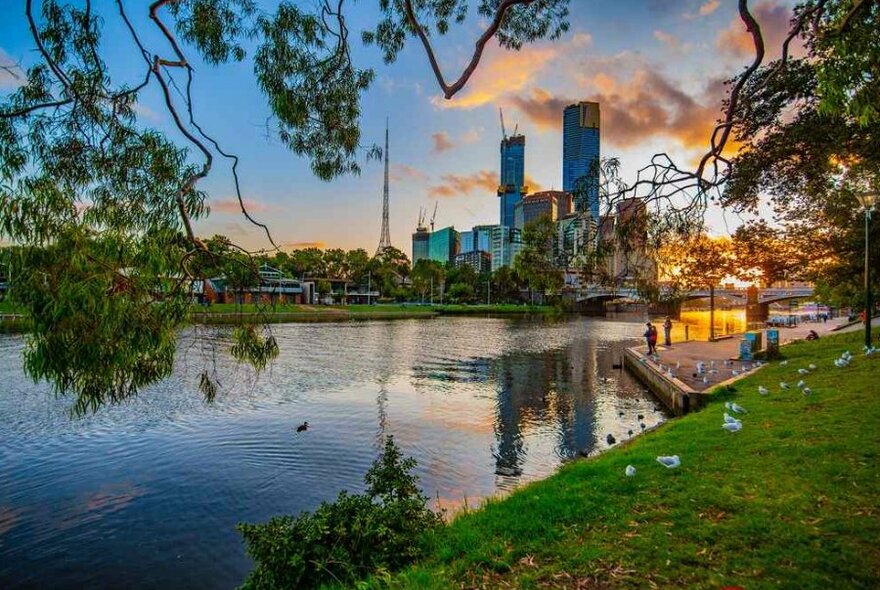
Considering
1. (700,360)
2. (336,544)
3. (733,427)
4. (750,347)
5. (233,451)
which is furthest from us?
(700,360)

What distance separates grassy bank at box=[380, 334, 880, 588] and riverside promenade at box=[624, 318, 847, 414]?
5800 millimetres

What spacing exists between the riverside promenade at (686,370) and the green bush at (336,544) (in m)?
11.1

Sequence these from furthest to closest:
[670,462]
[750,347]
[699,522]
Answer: [750,347], [670,462], [699,522]

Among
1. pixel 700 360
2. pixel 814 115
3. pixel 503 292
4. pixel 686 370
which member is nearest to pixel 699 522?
pixel 814 115

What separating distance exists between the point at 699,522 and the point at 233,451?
10.4 meters

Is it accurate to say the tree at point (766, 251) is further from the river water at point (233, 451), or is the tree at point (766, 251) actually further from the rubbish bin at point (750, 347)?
the river water at point (233, 451)

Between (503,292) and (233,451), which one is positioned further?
(503,292)

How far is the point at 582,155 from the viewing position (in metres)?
9.20

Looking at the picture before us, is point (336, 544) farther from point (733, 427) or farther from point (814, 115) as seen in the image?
point (814, 115)

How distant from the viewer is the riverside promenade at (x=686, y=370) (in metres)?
14.4

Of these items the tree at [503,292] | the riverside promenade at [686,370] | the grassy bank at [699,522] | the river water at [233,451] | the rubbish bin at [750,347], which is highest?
the tree at [503,292]

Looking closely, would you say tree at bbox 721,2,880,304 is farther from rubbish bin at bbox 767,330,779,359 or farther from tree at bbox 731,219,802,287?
rubbish bin at bbox 767,330,779,359

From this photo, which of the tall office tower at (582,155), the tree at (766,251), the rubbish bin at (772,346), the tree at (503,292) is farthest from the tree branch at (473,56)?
the tree at (503,292)

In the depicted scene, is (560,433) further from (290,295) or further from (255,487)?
(290,295)
